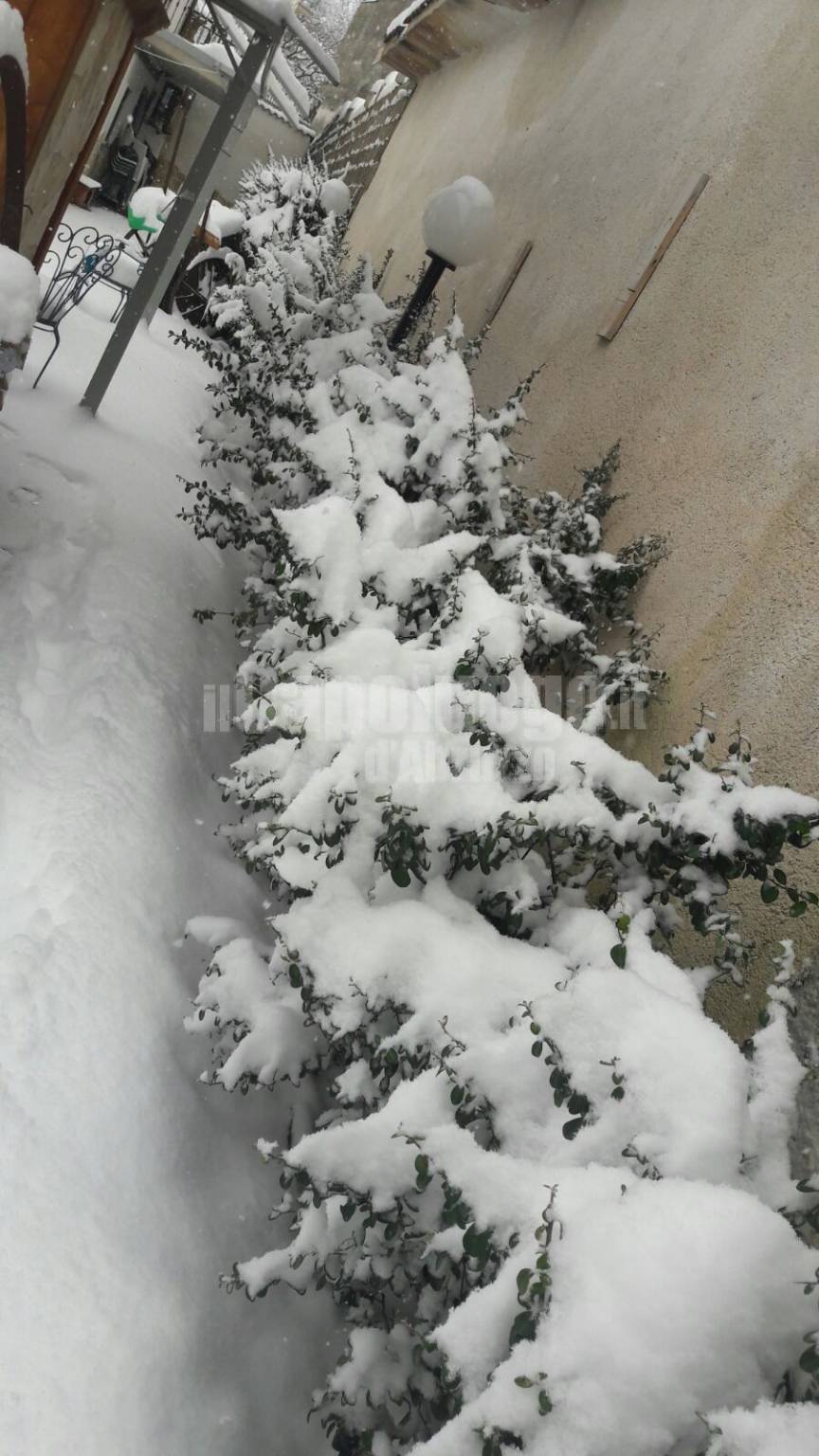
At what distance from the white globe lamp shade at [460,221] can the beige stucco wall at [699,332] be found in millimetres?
333

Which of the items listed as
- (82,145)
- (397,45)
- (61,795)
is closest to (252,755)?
(61,795)

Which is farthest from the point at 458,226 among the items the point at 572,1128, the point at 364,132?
the point at 364,132

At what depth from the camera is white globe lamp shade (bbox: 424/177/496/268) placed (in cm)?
475

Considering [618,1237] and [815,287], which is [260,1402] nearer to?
[618,1237]

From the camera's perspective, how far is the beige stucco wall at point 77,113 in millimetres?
3543

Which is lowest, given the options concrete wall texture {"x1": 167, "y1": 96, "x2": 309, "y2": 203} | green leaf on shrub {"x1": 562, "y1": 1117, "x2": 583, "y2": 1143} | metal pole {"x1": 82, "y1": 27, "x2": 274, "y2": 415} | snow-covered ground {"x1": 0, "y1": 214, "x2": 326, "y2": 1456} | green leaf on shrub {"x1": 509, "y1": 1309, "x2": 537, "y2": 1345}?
snow-covered ground {"x1": 0, "y1": 214, "x2": 326, "y2": 1456}

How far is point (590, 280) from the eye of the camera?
4.23 metres

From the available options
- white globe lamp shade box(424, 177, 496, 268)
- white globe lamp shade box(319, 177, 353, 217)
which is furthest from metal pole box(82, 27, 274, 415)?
white globe lamp shade box(319, 177, 353, 217)

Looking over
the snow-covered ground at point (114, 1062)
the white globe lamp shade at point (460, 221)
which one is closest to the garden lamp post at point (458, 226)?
the white globe lamp shade at point (460, 221)

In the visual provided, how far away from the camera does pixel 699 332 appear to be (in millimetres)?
3289

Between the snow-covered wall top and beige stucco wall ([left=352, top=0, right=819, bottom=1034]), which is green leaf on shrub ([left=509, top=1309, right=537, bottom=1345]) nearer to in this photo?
beige stucco wall ([left=352, top=0, right=819, bottom=1034])

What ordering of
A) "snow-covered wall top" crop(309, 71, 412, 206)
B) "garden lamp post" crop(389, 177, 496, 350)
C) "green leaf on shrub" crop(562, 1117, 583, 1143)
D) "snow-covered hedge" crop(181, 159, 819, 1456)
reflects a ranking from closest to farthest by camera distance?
"snow-covered hedge" crop(181, 159, 819, 1456)
"green leaf on shrub" crop(562, 1117, 583, 1143)
"garden lamp post" crop(389, 177, 496, 350)
"snow-covered wall top" crop(309, 71, 412, 206)

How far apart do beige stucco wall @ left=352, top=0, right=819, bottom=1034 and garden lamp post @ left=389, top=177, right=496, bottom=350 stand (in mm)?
323

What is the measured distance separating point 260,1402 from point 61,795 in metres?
1.52
